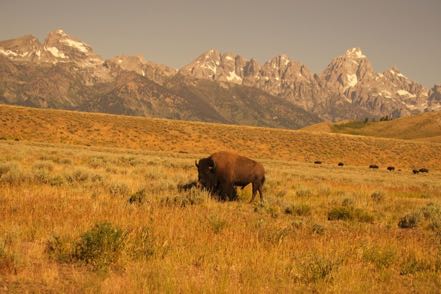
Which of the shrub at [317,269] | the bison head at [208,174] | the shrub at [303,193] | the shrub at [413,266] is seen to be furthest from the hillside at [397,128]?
the shrub at [317,269]

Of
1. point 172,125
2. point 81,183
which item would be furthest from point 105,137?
point 81,183

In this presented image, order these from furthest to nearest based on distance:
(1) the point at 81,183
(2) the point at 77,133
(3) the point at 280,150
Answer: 1. (3) the point at 280,150
2. (2) the point at 77,133
3. (1) the point at 81,183

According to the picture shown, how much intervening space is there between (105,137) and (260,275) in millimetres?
69673

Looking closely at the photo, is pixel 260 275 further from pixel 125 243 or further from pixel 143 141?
pixel 143 141

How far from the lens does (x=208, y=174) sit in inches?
623

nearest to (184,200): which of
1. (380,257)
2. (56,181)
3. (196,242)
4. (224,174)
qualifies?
(224,174)

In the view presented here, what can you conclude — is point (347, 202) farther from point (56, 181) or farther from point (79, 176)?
A: point (56, 181)

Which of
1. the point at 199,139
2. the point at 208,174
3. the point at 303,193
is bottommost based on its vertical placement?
the point at 199,139

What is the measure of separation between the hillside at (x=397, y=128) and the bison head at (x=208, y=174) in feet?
446

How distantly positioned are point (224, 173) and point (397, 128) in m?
157

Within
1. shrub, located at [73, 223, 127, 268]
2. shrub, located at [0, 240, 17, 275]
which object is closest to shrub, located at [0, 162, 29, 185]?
shrub, located at [73, 223, 127, 268]

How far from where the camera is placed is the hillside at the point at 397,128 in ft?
494

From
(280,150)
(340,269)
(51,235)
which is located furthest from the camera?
(280,150)

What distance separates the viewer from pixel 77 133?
237ft
